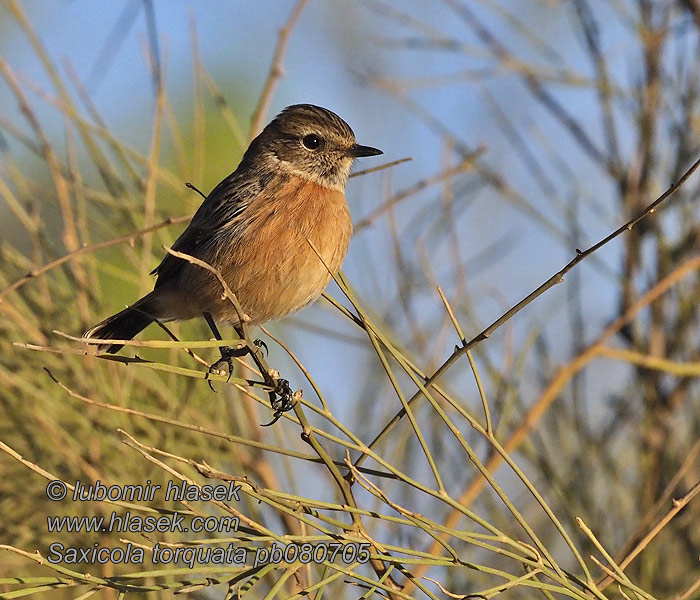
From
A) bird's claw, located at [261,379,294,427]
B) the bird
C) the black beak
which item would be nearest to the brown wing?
the bird

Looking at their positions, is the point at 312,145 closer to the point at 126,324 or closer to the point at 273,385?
the point at 126,324

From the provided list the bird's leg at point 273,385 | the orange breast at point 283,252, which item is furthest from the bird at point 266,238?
the bird's leg at point 273,385

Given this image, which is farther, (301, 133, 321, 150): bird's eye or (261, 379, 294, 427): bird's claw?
(301, 133, 321, 150): bird's eye

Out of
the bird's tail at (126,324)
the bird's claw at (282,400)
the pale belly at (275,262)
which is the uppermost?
the pale belly at (275,262)

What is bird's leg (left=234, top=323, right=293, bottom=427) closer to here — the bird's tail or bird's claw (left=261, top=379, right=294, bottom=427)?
bird's claw (left=261, top=379, right=294, bottom=427)

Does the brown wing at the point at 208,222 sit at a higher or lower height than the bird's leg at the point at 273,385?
higher

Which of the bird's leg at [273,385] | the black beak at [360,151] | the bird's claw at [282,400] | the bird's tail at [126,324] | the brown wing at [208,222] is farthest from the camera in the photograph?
the black beak at [360,151]

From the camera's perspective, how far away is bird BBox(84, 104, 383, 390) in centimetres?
366

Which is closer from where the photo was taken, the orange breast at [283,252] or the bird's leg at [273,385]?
the bird's leg at [273,385]

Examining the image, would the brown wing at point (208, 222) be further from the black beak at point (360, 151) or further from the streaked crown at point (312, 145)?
the black beak at point (360, 151)

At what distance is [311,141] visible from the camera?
4.32 meters

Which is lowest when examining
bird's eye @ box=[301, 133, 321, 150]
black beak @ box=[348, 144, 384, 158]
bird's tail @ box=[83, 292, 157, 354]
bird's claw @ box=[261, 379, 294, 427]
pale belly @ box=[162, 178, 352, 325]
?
bird's claw @ box=[261, 379, 294, 427]

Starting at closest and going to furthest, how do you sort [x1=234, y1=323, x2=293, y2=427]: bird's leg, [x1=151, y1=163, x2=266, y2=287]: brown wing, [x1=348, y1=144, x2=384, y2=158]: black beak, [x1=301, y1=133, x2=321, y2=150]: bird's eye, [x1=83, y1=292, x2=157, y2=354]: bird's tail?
[x1=234, y1=323, x2=293, y2=427]: bird's leg < [x1=83, y1=292, x2=157, y2=354]: bird's tail < [x1=151, y1=163, x2=266, y2=287]: brown wing < [x1=348, y1=144, x2=384, y2=158]: black beak < [x1=301, y1=133, x2=321, y2=150]: bird's eye

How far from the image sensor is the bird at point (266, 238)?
12.0 ft
